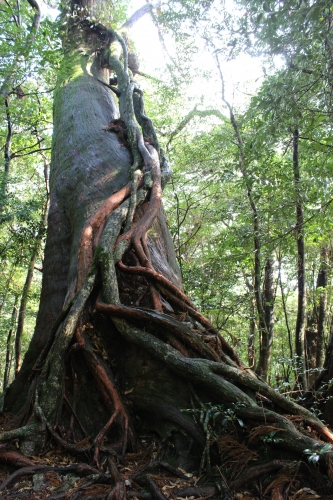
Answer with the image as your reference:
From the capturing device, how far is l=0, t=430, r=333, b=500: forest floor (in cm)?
169

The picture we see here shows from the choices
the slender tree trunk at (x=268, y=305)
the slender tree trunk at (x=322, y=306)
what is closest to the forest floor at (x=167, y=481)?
the slender tree trunk at (x=268, y=305)

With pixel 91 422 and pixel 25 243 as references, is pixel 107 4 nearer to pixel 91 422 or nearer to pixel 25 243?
pixel 25 243

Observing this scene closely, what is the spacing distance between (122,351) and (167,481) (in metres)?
0.96

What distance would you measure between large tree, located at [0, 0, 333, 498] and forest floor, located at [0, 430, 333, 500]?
6 cm

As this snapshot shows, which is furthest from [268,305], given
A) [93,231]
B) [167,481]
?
[167,481]

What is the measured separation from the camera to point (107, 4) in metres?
6.65

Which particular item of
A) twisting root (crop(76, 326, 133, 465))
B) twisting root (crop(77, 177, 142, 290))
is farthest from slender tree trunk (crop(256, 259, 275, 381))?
twisting root (crop(76, 326, 133, 465))

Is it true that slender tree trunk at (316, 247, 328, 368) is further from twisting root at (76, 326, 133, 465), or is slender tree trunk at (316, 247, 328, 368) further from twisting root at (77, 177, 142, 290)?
twisting root at (76, 326, 133, 465)

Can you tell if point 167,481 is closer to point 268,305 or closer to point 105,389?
point 105,389

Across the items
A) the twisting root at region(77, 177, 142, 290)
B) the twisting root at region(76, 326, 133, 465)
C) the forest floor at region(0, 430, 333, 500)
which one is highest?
the twisting root at region(77, 177, 142, 290)

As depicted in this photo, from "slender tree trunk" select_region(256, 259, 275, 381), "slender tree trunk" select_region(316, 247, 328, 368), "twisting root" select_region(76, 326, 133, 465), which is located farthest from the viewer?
"slender tree trunk" select_region(316, 247, 328, 368)

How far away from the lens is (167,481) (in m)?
1.92

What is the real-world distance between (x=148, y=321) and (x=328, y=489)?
1.37m

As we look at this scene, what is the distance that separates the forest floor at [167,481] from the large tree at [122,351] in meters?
0.06
